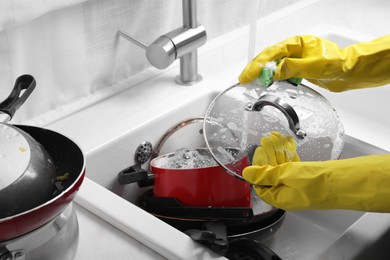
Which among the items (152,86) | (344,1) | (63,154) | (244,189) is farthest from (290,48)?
(344,1)

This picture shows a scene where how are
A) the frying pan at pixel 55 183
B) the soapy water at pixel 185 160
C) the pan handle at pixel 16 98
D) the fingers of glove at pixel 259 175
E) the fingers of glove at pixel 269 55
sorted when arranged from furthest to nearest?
the soapy water at pixel 185 160
the fingers of glove at pixel 269 55
the fingers of glove at pixel 259 175
the pan handle at pixel 16 98
the frying pan at pixel 55 183

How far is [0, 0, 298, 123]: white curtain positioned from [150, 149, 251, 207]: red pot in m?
0.31

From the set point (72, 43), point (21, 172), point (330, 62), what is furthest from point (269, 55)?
point (21, 172)

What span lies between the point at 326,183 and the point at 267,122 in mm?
182

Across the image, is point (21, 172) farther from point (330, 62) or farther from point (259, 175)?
point (330, 62)

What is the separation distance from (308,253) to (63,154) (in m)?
0.60

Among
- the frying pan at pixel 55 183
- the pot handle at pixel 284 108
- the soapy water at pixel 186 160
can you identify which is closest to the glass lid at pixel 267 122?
the pot handle at pixel 284 108

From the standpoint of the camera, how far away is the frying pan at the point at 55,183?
0.74 metres

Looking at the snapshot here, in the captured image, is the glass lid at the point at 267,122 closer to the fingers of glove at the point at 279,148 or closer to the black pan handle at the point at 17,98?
the fingers of glove at the point at 279,148

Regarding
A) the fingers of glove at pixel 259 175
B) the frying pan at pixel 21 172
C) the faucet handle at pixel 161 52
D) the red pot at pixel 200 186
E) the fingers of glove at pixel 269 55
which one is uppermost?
the frying pan at pixel 21 172

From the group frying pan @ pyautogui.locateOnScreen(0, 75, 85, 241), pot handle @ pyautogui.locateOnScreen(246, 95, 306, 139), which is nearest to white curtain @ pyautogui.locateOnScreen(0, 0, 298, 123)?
frying pan @ pyautogui.locateOnScreen(0, 75, 85, 241)

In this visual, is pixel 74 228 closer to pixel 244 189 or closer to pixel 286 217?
pixel 244 189

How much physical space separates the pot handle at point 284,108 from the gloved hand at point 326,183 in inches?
2.9

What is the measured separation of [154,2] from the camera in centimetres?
147
